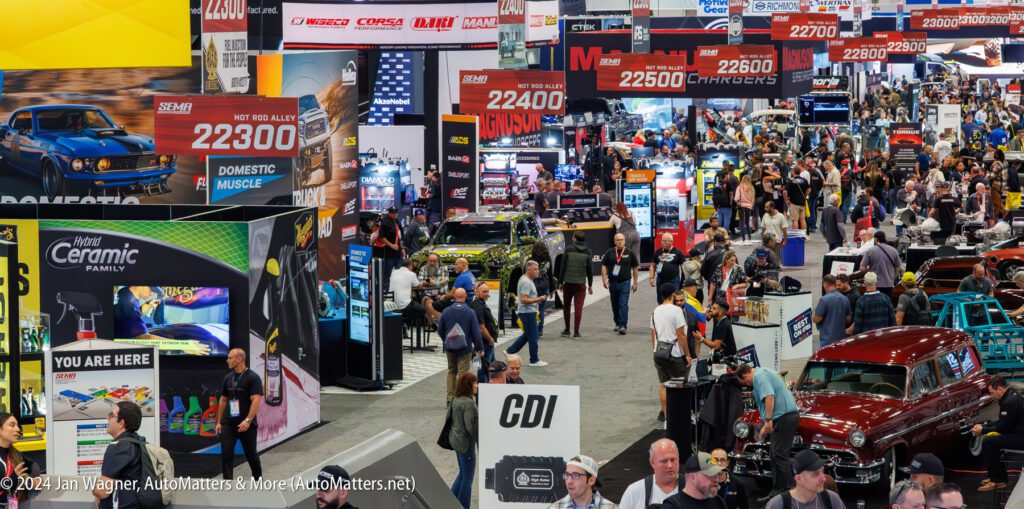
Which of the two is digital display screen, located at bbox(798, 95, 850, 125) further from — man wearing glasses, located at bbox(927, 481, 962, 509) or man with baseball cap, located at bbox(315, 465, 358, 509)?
man with baseball cap, located at bbox(315, 465, 358, 509)

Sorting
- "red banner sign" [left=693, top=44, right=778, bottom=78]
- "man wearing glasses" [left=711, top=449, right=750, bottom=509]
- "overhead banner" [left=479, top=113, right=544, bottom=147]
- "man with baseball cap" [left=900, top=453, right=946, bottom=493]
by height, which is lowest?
"man wearing glasses" [left=711, top=449, right=750, bottom=509]

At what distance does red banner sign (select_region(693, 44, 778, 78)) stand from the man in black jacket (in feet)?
67.3

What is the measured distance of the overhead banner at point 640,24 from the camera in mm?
33719

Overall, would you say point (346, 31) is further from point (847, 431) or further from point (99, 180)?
point (847, 431)

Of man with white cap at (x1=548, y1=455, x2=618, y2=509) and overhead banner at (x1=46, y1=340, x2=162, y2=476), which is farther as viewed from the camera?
overhead banner at (x1=46, y1=340, x2=162, y2=476)

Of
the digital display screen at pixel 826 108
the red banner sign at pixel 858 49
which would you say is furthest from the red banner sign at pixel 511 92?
the red banner sign at pixel 858 49

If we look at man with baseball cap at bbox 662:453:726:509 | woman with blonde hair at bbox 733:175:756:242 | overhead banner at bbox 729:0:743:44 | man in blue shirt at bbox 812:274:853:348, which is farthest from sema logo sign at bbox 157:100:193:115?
overhead banner at bbox 729:0:743:44

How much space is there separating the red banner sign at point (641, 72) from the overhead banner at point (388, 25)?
2898mm

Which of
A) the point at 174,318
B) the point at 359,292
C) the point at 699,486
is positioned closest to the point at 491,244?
the point at 359,292

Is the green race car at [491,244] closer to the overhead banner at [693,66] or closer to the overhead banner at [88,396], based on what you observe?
the overhead banner at [693,66]

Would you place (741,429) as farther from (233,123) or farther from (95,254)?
(233,123)

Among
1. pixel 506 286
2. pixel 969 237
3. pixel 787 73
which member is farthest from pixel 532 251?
pixel 787 73

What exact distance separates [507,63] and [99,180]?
10065 millimetres

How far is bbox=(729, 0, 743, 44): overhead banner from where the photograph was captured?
123 ft
